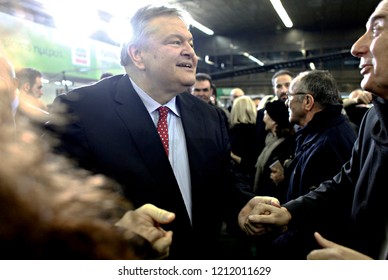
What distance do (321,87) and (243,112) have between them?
2.90 feet

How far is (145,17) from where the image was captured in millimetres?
907

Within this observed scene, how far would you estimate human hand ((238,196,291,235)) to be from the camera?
836mm

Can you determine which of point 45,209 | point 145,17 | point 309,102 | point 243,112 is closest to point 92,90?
point 145,17

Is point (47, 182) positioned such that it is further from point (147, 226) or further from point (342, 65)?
point (342, 65)

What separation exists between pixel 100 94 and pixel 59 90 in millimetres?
246

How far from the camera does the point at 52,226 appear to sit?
225mm

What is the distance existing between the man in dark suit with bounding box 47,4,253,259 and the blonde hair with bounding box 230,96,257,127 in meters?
1.17

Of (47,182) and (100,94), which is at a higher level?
(100,94)

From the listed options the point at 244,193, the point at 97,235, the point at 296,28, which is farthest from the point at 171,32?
the point at 97,235

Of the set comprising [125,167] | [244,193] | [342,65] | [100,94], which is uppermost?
[342,65]

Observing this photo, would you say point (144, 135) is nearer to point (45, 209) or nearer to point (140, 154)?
point (140, 154)

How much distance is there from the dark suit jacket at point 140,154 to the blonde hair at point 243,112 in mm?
1260

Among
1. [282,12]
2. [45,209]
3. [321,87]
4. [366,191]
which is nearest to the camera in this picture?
[45,209]

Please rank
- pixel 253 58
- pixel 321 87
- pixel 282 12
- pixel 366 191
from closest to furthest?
pixel 366 191 → pixel 282 12 → pixel 253 58 → pixel 321 87
